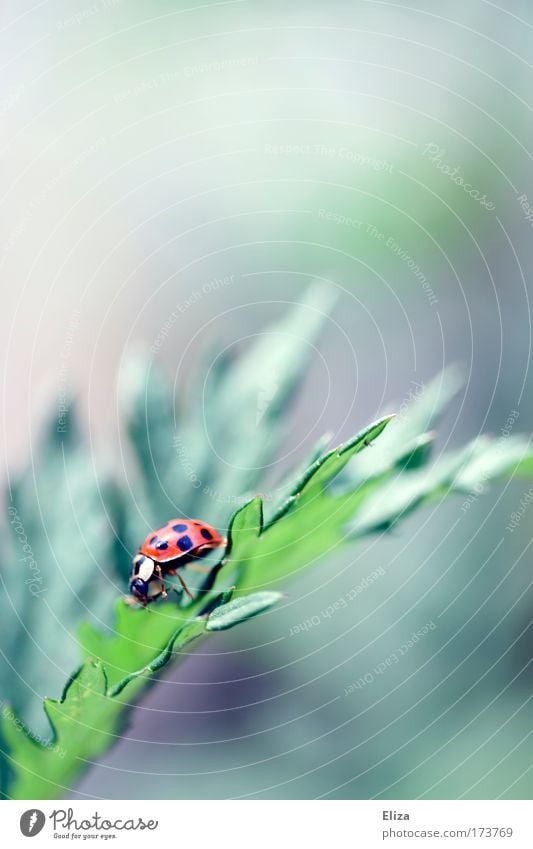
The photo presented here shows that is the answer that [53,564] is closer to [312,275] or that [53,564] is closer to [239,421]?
[239,421]

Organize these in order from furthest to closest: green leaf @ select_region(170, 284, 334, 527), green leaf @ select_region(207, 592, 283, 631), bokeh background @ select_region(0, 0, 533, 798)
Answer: bokeh background @ select_region(0, 0, 533, 798) → green leaf @ select_region(170, 284, 334, 527) → green leaf @ select_region(207, 592, 283, 631)

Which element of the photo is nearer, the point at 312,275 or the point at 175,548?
the point at 175,548

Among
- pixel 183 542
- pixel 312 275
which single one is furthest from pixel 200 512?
pixel 312 275

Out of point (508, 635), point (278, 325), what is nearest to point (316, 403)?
point (278, 325)

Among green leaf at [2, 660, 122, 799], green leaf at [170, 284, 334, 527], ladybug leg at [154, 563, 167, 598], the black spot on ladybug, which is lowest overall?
green leaf at [2, 660, 122, 799]

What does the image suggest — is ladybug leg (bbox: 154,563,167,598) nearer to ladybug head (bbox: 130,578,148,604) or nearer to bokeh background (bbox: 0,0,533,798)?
ladybug head (bbox: 130,578,148,604)

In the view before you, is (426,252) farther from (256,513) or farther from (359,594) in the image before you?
(256,513)

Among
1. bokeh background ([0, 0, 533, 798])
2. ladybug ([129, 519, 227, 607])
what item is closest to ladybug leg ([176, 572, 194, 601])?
ladybug ([129, 519, 227, 607])

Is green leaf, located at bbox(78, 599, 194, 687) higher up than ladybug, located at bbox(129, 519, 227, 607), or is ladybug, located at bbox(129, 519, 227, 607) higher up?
ladybug, located at bbox(129, 519, 227, 607)
